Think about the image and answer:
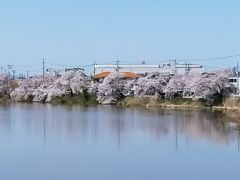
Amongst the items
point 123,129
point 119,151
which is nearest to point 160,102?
point 123,129

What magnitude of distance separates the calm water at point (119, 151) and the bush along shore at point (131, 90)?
39.6 ft

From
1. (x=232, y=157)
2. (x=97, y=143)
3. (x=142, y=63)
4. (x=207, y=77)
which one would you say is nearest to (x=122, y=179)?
(x=232, y=157)

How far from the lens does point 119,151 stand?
12.5 metres

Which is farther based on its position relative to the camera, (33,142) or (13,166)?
(33,142)

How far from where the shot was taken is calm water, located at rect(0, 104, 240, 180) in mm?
9562

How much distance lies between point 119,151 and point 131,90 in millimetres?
25493

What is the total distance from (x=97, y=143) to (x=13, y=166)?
13.4 ft

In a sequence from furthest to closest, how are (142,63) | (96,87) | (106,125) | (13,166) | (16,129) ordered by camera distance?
(142,63)
(96,87)
(106,125)
(16,129)
(13,166)

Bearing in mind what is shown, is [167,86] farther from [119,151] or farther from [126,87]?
[119,151]

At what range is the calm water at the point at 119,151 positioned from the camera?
9562 millimetres

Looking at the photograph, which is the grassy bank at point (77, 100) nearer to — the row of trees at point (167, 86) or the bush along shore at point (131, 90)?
the bush along shore at point (131, 90)

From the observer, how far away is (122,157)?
11.5 m

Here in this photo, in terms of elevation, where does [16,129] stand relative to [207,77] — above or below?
below

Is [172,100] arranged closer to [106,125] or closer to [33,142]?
[106,125]
